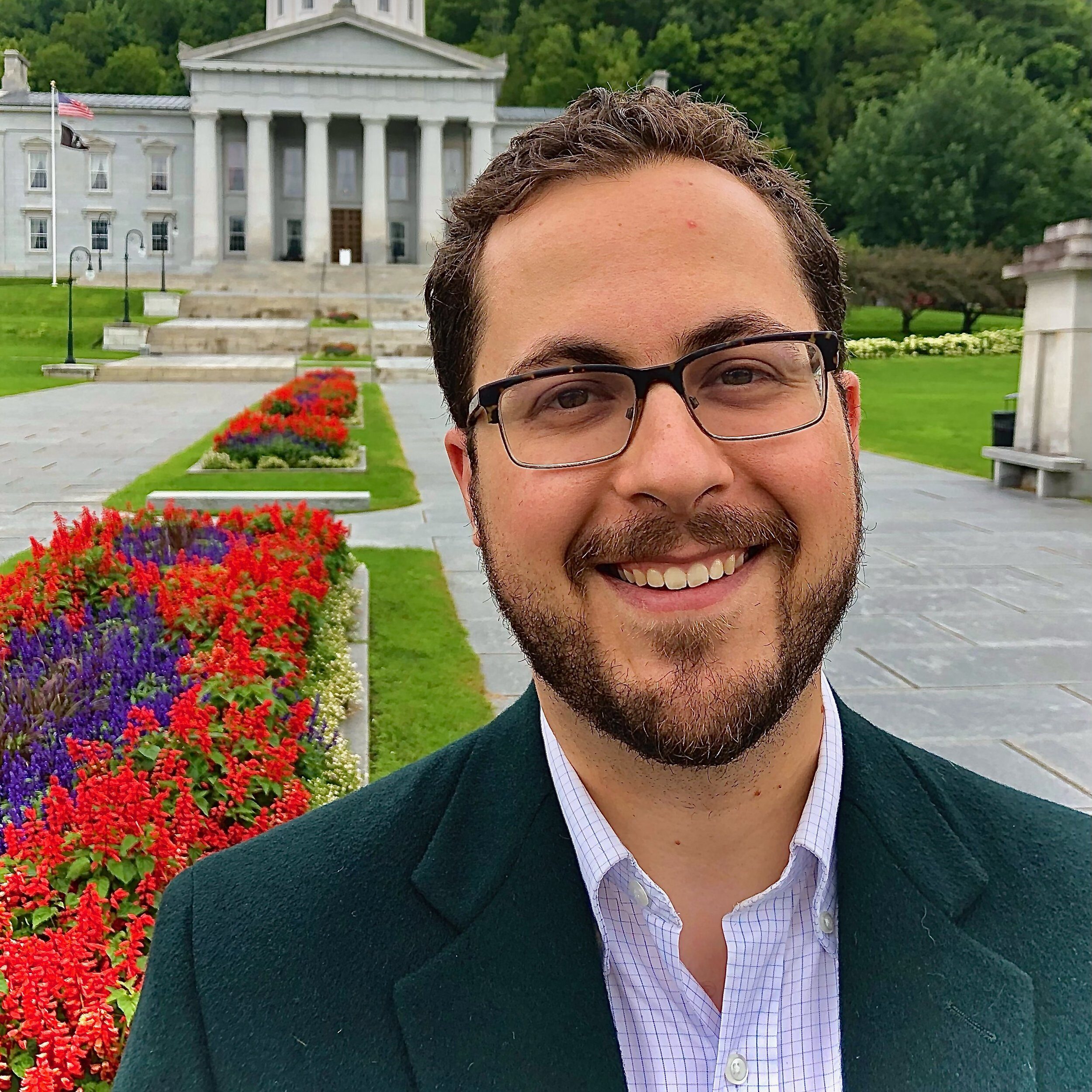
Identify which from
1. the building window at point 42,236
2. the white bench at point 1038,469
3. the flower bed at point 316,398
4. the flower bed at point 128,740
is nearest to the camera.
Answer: the flower bed at point 128,740

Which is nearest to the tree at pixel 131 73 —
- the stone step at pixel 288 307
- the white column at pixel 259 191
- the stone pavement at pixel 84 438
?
the white column at pixel 259 191

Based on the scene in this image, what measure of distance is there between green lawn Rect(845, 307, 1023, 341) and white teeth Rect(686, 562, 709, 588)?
138 ft

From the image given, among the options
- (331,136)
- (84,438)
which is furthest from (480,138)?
(84,438)

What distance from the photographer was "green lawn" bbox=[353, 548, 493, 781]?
520 centimetres

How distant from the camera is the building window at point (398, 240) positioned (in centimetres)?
6700

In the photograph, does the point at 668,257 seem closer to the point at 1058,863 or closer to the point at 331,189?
the point at 1058,863

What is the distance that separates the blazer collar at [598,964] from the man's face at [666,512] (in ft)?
0.73

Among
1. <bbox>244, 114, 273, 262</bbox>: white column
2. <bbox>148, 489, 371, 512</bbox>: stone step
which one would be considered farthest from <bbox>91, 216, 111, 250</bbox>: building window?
<bbox>148, 489, 371, 512</bbox>: stone step

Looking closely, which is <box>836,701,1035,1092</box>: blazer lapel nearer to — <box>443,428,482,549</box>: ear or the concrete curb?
<box>443,428,482,549</box>: ear

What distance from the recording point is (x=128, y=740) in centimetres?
375

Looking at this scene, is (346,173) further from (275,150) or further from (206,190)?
(206,190)

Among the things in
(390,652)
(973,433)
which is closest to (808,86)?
(973,433)

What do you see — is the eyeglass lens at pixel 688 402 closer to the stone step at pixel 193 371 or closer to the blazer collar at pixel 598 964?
the blazer collar at pixel 598 964

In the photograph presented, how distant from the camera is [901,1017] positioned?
53.9 inches
